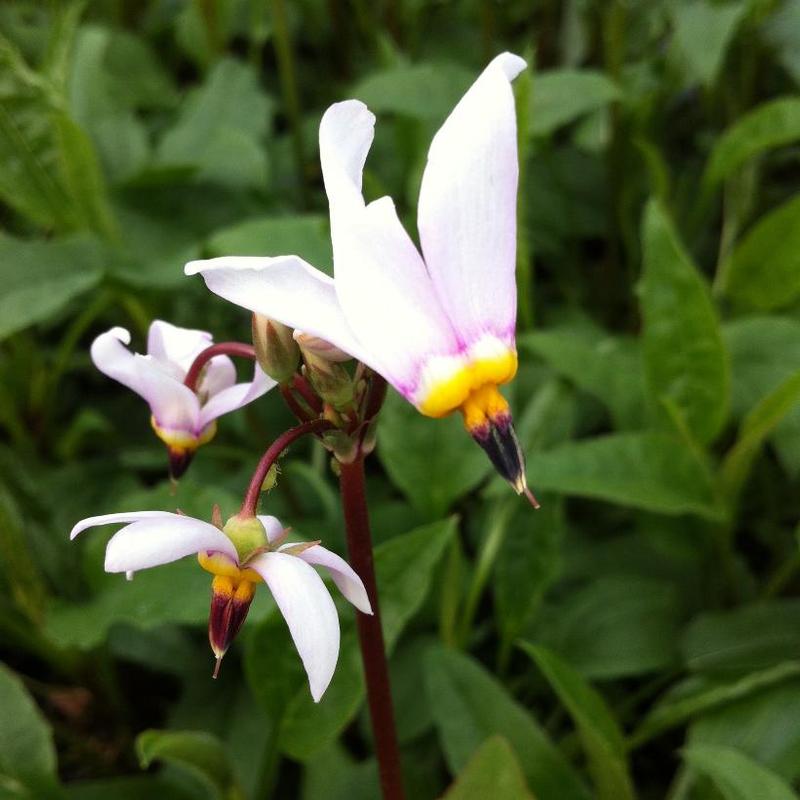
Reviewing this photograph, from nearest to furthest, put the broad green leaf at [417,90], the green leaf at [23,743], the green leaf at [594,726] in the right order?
the green leaf at [594,726], the green leaf at [23,743], the broad green leaf at [417,90]

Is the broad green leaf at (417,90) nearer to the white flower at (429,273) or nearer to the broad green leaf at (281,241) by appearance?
the broad green leaf at (281,241)

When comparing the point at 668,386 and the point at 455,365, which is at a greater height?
the point at 455,365

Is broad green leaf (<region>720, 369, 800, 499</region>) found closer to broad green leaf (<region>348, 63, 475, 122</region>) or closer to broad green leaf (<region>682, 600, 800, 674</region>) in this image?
broad green leaf (<region>682, 600, 800, 674</region>)

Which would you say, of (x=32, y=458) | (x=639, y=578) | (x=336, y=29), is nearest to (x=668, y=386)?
(x=639, y=578)

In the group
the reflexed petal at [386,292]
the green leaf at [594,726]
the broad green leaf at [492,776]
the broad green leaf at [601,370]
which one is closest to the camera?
the reflexed petal at [386,292]

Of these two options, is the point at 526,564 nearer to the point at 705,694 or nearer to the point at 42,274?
the point at 705,694

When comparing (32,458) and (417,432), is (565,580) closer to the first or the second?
(417,432)

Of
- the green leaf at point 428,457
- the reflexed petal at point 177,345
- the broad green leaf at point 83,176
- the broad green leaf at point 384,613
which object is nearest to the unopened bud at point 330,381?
the reflexed petal at point 177,345
